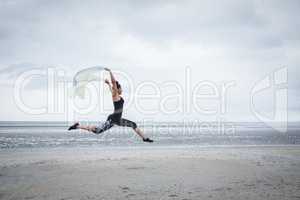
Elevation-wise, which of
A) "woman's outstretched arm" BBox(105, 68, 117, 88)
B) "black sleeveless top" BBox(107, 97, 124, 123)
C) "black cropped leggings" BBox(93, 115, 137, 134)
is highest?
"woman's outstretched arm" BBox(105, 68, 117, 88)

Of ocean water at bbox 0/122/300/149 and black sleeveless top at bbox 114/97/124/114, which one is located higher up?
black sleeveless top at bbox 114/97/124/114

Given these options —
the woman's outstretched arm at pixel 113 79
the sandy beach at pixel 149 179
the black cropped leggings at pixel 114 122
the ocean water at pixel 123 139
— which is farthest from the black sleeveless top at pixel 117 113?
the ocean water at pixel 123 139

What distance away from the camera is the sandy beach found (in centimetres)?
1282

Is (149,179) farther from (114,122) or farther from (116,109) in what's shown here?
(116,109)

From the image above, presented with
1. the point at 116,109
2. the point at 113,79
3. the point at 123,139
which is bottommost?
the point at 123,139

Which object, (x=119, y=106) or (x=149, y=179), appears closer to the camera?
(x=119, y=106)

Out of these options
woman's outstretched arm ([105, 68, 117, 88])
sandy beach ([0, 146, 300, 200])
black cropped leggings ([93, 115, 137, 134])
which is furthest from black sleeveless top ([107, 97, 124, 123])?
sandy beach ([0, 146, 300, 200])

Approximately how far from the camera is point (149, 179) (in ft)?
50.1

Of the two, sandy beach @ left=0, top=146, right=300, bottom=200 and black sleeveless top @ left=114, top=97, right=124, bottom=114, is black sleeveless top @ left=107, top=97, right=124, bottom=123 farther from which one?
sandy beach @ left=0, top=146, right=300, bottom=200

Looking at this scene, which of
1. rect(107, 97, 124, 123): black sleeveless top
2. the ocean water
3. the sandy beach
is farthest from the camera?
the ocean water

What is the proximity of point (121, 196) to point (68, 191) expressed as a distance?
2272 millimetres

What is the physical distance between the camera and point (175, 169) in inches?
699

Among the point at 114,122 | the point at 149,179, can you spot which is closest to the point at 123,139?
the point at 149,179

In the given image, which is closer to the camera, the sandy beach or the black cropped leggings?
the black cropped leggings
